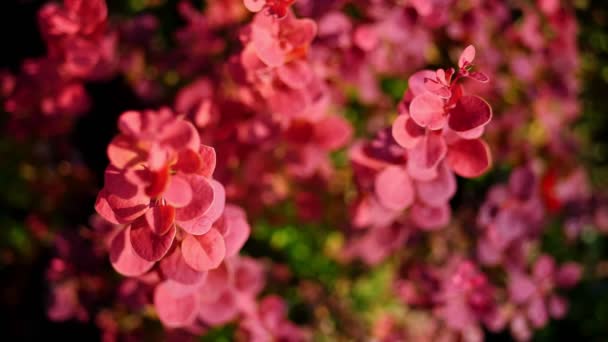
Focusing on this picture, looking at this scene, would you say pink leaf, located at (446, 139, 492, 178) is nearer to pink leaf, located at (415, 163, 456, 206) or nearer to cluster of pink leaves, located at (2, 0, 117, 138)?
pink leaf, located at (415, 163, 456, 206)

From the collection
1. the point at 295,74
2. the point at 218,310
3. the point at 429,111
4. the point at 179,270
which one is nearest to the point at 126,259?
the point at 179,270

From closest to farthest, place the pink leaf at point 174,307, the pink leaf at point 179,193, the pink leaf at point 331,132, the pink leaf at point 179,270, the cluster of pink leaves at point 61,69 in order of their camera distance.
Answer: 1. the pink leaf at point 179,193
2. the pink leaf at point 179,270
3. the pink leaf at point 174,307
4. the cluster of pink leaves at point 61,69
5. the pink leaf at point 331,132

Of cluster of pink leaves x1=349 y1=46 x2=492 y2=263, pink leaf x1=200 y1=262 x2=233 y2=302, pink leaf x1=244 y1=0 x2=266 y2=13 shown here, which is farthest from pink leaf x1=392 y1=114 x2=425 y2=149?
pink leaf x1=200 y1=262 x2=233 y2=302

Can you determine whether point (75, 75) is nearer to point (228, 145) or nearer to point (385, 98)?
point (228, 145)

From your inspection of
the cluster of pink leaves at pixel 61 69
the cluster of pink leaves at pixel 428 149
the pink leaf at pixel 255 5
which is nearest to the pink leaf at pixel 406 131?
the cluster of pink leaves at pixel 428 149

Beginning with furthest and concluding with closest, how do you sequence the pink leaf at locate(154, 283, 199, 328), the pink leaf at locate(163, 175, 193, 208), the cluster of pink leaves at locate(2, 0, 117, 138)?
the cluster of pink leaves at locate(2, 0, 117, 138) < the pink leaf at locate(154, 283, 199, 328) < the pink leaf at locate(163, 175, 193, 208)

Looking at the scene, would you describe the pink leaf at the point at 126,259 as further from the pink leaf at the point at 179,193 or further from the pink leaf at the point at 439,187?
the pink leaf at the point at 439,187

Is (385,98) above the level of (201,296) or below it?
above

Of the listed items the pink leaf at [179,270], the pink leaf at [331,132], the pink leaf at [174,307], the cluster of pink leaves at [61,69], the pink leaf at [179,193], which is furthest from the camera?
the pink leaf at [331,132]

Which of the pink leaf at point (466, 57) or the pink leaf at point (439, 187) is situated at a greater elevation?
the pink leaf at point (466, 57)

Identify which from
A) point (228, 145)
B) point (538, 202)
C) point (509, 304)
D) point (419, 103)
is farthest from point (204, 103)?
point (509, 304)

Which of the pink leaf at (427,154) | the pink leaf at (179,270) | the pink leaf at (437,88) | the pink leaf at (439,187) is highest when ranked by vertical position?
the pink leaf at (437,88)
